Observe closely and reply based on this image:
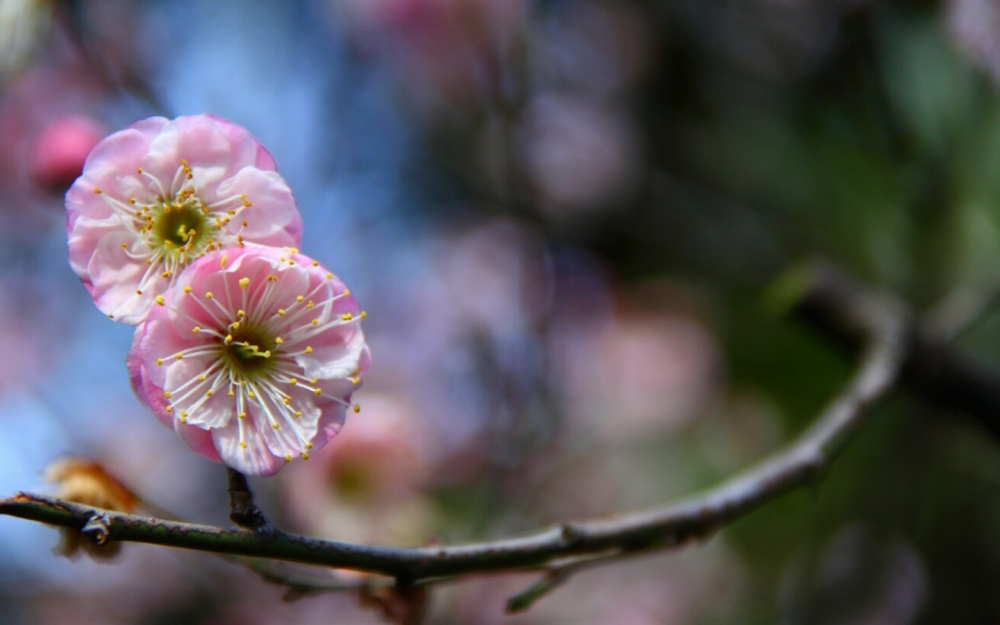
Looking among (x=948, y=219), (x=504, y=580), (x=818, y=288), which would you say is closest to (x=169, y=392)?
(x=818, y=288)

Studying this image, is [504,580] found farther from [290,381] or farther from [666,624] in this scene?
[290,381]

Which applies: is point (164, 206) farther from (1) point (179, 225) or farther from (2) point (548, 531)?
(2) point (548, 531)

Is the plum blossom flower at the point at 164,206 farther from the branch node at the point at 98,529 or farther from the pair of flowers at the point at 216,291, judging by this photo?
the branch node at the point at 98,529

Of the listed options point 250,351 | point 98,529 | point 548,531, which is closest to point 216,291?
point 250,351

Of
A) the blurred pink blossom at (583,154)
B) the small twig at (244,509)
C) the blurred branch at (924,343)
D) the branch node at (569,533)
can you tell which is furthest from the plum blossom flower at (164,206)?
the blurred pink blossom at (583,154)

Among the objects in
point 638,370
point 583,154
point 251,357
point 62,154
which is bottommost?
point 638,370

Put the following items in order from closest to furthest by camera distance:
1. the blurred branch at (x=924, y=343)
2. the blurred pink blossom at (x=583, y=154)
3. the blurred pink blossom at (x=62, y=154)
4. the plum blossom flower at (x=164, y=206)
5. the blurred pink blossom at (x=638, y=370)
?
the plum blossom flower at (x=164, y=206)
the blurred pink blossom at (x=62, y=154)
the blurred branch at (x=924, y=343)
the blurred pink blossom at (x=638, y=370)
the blurred pink blossom at (x=583, y=154)
